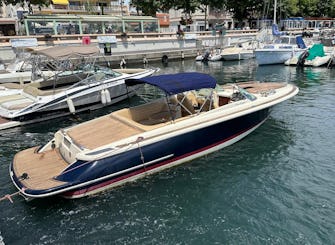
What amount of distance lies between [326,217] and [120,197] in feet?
15.5

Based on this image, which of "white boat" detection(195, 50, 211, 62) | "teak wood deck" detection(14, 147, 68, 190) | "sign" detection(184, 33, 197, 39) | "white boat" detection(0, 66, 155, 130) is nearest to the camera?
"teak wood deck" detection(14, 147, 68, 190)

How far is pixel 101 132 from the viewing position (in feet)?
29.5

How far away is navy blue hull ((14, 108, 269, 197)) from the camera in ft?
24.4

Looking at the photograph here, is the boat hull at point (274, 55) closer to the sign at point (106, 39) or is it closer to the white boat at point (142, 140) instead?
the sign at point (106, 39)

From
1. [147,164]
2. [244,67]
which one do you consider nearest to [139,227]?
[147,164]

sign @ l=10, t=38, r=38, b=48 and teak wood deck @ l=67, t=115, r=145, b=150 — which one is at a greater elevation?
sign @ l=10, t=38, r=38, b=48

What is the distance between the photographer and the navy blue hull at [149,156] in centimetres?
743

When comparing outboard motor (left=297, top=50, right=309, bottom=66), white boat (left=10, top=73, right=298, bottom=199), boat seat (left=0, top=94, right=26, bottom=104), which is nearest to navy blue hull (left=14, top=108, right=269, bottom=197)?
white boat (left=10, top=73, right=298, bottom=199)

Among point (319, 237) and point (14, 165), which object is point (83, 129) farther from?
point (319, 237)

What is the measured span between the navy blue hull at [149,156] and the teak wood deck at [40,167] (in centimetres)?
21

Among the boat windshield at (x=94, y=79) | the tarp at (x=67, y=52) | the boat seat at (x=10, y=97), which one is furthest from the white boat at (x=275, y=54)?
the boat seat at (x=10, y=97)

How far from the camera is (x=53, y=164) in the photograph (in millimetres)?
8242

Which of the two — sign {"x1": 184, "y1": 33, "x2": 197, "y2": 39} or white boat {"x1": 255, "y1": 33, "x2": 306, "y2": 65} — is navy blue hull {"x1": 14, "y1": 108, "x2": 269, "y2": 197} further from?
sign {"x1": 184, "y1": 33, "x2": 197, "y2": 39}

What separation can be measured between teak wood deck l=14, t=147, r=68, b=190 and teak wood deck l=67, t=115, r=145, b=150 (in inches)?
29.1
